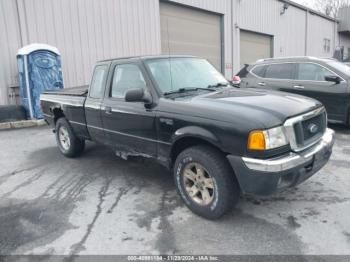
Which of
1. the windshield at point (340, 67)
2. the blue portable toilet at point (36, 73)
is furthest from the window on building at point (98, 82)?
the windshield at point (340, 67)

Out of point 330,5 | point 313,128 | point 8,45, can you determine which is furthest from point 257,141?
point 330,5

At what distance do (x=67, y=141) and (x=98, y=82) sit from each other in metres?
1.60

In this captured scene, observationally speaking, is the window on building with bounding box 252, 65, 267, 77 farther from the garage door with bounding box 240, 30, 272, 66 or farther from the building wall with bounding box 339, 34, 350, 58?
the building wall with bounding box 339, 34, 350, 58

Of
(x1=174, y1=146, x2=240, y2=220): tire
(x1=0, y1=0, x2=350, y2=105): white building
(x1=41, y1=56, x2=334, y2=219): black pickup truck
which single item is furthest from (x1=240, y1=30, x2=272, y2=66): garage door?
(x1=174, y1=146, x2=240, y2=220): tire

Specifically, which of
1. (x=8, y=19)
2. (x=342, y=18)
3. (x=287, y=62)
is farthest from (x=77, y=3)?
(x=342, y=18)

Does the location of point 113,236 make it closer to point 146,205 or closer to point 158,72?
point 146,205

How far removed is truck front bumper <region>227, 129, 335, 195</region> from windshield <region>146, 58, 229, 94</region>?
1.34m

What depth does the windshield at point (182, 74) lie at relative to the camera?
3.87 meters

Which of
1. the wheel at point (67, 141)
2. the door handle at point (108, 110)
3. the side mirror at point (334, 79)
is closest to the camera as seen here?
the door handle at point (108, 110)

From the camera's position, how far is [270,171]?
2.78 metres

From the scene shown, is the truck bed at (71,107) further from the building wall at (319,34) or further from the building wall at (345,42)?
the building wall at (345,42)

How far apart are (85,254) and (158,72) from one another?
2.26m

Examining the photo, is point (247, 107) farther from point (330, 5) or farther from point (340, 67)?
point (330, 5)

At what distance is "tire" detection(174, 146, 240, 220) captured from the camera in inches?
120
